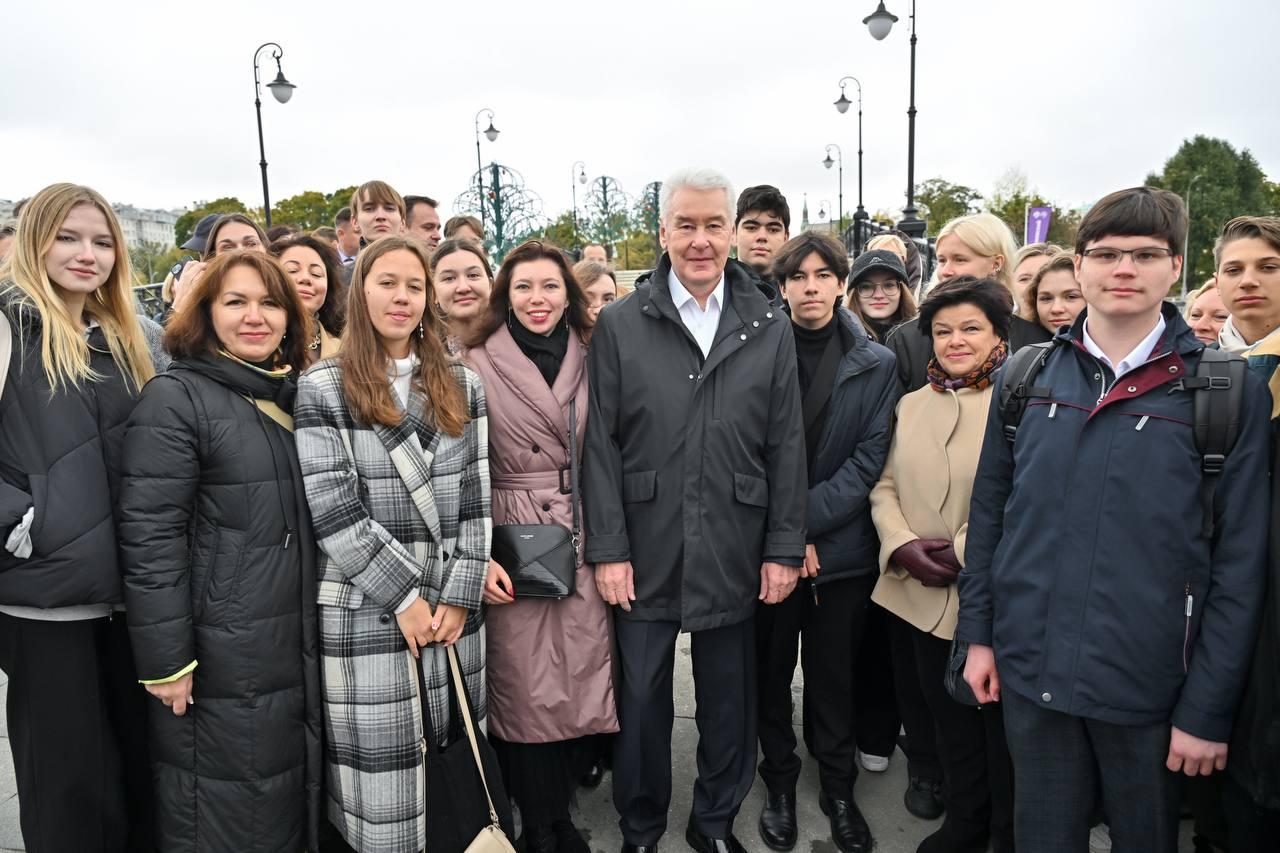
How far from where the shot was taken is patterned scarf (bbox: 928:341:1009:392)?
2877 mm

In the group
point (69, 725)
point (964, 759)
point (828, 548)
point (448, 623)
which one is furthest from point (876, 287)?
point (69, 725)

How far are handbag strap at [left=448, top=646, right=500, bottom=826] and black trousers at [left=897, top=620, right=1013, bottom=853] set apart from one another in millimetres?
1688

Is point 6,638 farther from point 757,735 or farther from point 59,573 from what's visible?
point 757,735

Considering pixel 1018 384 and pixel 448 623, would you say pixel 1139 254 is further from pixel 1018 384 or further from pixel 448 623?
pixel 448 623

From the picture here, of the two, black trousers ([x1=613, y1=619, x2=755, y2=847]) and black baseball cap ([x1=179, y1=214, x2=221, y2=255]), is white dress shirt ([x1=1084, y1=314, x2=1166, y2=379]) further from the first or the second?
black baseball cap ([x1=179, y1=214, x2=221, y2=255])

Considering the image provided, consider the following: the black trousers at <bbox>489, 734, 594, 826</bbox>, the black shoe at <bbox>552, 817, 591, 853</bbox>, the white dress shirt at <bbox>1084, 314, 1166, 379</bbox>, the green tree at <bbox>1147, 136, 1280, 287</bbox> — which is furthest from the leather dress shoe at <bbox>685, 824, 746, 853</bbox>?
the green tree at <bbox>1147, 136, 1280, 287</bbox>

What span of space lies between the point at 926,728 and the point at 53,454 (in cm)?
338

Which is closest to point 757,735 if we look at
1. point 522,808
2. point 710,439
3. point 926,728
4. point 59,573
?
point 926,728

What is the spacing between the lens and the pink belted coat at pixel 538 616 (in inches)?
115

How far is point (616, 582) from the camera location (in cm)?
291

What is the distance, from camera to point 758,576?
303cm

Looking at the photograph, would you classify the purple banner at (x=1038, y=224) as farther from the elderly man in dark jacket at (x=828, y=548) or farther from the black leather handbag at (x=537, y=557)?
the black leather handbag at (x=537, y=557)

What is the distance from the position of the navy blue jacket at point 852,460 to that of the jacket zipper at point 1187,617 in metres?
1.17

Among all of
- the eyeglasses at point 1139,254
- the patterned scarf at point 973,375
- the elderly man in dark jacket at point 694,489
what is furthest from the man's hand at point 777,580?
the eyeglasses at point 1139,254
